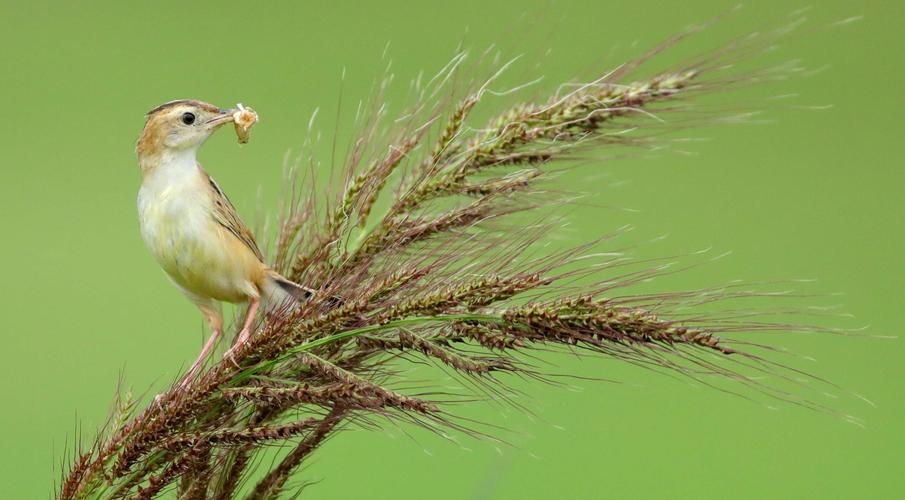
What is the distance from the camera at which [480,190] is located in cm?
152

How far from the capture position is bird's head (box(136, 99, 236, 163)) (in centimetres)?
194

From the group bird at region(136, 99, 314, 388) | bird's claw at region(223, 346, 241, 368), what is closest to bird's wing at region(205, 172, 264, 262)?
bird at region(136, 99, 314, 388)

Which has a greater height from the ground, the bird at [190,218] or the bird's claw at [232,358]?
the bird at [190,218]

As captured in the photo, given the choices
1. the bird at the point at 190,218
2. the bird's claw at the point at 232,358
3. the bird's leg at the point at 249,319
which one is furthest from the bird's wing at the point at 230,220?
the bird's claw at the point at 232,358

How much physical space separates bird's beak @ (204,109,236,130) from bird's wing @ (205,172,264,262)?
148 mm

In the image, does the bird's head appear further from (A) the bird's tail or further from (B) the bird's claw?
(B) the bird's claw

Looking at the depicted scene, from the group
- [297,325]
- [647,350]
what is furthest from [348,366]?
[647,350]

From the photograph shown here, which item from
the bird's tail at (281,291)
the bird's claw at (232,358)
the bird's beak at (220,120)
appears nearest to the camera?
the bird's claw at (232,358)

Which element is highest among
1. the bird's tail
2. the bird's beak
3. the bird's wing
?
the bird's beak

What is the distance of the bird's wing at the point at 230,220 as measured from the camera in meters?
2.03

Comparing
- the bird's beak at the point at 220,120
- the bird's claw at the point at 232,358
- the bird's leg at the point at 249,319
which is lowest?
the bird's leg at the point at 249,319

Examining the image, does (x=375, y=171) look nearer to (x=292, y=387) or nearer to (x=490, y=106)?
(x=490, y=106)

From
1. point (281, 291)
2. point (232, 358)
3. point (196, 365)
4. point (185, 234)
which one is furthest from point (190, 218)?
point (232, 358)

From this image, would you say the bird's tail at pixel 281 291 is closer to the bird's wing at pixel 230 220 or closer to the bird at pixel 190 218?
the bird at pixel 190 218
